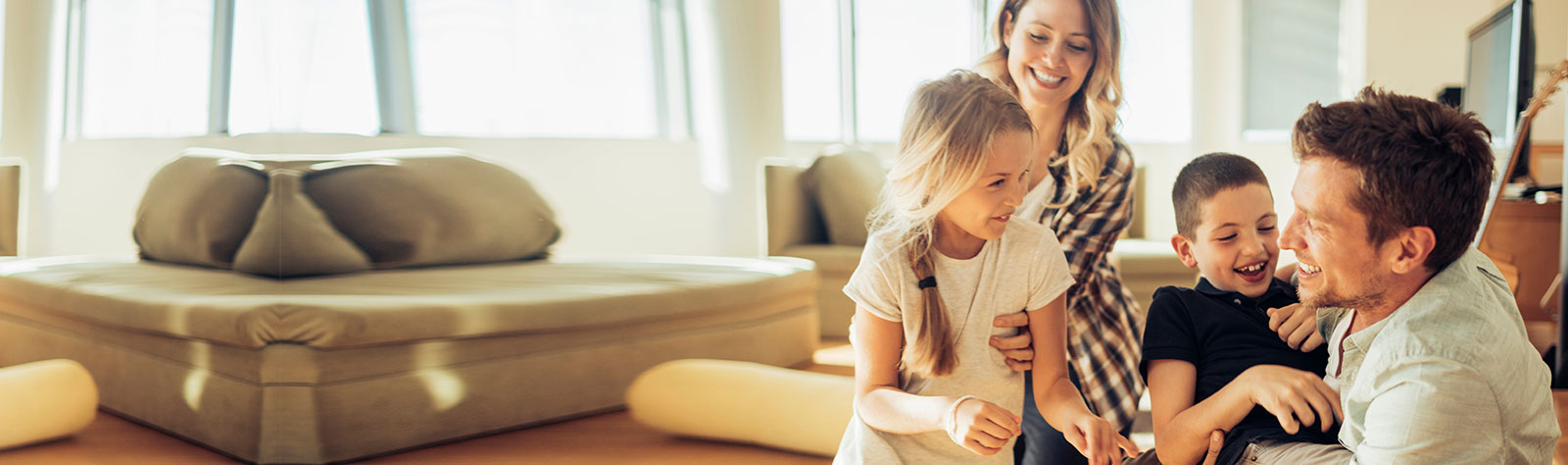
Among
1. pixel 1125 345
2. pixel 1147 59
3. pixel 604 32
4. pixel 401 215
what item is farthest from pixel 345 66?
pixel 1147 59

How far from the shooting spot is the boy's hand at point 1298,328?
93 centimetres

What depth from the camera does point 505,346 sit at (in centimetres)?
113

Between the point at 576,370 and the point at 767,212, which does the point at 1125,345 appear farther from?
the point at 576,370

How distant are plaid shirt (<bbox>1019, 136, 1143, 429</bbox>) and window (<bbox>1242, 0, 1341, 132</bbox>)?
0.68 m

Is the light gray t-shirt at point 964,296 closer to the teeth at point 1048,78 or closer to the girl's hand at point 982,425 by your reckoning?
the girl's hand at point 982,425

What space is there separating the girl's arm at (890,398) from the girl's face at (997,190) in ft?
0.42

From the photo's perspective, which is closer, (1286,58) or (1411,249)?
(1411,249)

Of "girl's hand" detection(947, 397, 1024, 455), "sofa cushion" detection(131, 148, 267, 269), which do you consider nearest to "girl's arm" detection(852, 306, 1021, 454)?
"girl's hand" detection(947, 397, 1024, 455)

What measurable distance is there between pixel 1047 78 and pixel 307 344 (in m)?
0.91

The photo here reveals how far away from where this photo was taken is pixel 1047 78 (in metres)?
1.16

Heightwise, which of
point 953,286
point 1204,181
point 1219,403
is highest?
point 1204,181

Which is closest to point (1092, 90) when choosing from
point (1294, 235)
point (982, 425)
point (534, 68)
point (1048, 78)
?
point (1048, 78)

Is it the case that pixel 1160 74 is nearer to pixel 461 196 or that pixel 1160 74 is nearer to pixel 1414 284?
pixel 1414 284

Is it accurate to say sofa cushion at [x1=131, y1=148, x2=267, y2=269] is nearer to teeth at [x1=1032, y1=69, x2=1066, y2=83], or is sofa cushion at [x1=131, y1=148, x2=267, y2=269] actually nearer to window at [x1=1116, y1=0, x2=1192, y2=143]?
teeth at [x1=1032, y1=69, x2=1066, y2=83]
